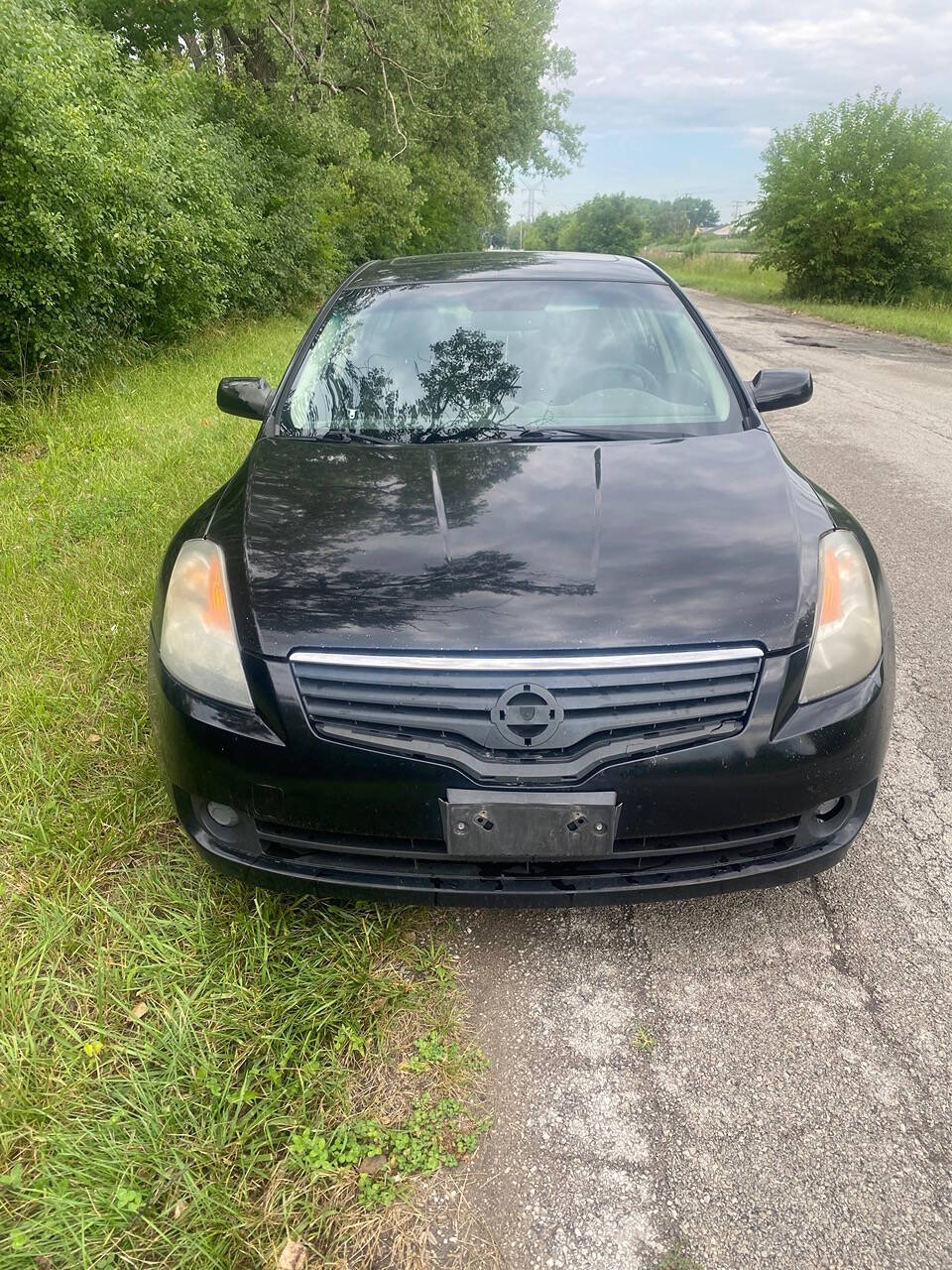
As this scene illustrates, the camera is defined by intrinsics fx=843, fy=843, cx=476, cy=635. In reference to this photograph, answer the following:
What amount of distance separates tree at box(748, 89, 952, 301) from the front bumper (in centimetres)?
2311

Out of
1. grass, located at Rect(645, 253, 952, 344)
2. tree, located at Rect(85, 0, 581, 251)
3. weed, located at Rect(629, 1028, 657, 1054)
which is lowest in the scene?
grass, located at Rect(645, 253, 952, 344)

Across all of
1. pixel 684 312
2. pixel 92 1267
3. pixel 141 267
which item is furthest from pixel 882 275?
pixel 92 1267

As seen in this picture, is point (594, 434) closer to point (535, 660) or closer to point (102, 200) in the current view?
point (535, 660)

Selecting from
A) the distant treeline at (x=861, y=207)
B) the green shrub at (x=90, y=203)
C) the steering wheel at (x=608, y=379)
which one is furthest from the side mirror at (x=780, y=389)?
the distant treeline at (x=861, y=207)

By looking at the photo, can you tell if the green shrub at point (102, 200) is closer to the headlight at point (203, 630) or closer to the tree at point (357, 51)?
the tree at point (357, 51)

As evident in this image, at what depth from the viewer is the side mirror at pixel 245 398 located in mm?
2875

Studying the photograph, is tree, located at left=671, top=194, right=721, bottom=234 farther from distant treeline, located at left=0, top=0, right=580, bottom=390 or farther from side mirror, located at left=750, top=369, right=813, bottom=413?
side mirror, located at left=750, top=369, right=813, bottom=413

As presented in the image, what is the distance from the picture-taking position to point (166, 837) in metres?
2.31

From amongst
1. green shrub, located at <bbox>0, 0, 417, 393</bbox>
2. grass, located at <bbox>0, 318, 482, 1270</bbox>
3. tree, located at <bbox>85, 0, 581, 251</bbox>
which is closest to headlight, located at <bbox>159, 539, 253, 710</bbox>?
grass, located at <bbox>0, 318, 482, 1270</bbox>

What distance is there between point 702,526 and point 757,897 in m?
0.95

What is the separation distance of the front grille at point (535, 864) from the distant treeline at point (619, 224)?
6516 centimetres

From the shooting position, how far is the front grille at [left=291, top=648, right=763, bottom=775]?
162 centimetres

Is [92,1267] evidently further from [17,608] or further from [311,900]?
[17,608]

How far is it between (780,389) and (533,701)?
6.14 ft
